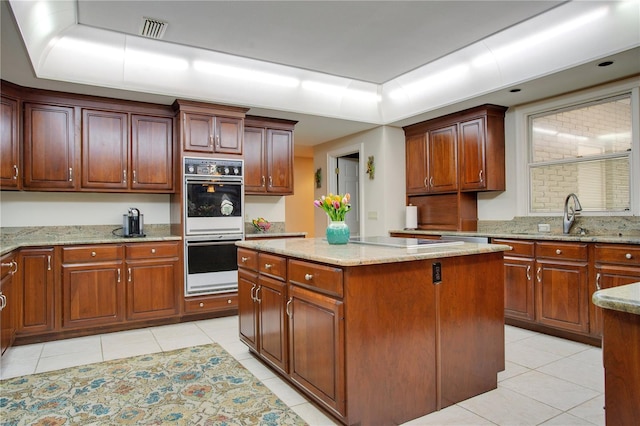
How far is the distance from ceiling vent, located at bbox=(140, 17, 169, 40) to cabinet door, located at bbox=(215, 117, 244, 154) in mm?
1033

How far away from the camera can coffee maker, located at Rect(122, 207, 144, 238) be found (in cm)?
420

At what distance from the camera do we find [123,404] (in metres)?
2.34

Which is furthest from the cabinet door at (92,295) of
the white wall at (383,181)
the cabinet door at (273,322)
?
the white wall at (383,181)

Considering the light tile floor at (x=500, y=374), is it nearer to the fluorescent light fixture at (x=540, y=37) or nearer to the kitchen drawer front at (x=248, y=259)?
the kitchen drawer front at (x=248, y=259)

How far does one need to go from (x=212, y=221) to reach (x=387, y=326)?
276 centimetres

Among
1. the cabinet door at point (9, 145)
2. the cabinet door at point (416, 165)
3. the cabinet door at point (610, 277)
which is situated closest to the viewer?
the cabinet door at point (610, 277)

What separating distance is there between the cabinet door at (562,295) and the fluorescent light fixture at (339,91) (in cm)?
279

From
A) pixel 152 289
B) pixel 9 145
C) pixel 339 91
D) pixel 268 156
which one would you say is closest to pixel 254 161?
pixel 268 156

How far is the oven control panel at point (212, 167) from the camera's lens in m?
4.18

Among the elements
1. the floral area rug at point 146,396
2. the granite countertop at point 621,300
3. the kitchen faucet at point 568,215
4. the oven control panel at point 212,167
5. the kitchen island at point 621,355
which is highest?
the oven control panel at point 212,167

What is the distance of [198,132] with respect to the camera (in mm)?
4250

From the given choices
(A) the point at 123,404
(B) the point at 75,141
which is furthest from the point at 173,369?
(B) the point at 75,141

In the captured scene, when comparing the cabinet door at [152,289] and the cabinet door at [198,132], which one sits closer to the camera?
the cabinet door at [152,289]

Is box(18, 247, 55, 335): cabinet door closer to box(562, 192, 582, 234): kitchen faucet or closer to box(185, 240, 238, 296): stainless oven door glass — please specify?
box(185, 240, 238, 296): stainless oven door glass
